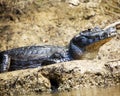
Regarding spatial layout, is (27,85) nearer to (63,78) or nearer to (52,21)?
(63,78)

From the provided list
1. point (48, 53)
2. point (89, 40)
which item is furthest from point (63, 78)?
point (48, 53)

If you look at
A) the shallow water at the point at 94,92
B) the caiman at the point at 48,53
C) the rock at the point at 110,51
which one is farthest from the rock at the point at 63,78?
the rock at the point at 110,51

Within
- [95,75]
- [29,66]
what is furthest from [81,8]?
[95,75]

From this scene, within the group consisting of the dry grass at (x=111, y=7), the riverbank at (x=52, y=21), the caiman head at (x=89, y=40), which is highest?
the caiman head at (x=89, y=40)

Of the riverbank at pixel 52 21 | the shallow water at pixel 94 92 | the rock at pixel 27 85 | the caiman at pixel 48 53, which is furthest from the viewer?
the riverbank at pixel 52 21

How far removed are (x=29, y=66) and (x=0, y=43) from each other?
8.37 feet

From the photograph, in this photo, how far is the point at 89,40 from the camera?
12430mm

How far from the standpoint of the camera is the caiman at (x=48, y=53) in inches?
487

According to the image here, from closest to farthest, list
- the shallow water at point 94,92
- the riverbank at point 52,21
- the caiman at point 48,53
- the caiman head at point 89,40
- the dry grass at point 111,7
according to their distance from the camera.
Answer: the shallow water at point 94,92, the caiman head at point 89,40, the caiman at point 48,53, the riverbank at point 52,21, the dry grass at point 111,7

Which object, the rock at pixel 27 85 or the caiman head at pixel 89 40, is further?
the caiman head at pixel 89 40

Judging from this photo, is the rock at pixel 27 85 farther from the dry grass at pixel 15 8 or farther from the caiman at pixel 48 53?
the dry grass at pixel 15 8

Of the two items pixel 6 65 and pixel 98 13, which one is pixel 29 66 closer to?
pixel 6 65

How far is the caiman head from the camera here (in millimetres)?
11977

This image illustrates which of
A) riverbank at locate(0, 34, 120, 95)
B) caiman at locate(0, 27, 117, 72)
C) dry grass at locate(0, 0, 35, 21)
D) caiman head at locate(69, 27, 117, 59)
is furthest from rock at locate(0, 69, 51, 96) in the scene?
dry grass at locate(0, 0, 35, 21)
